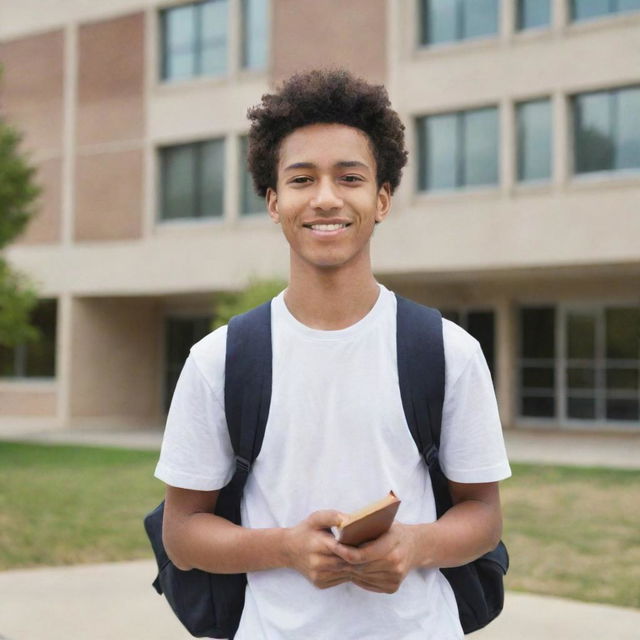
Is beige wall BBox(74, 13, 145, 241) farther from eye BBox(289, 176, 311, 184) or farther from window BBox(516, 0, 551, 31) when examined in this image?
eye BBox(289, 176, 311, 184)

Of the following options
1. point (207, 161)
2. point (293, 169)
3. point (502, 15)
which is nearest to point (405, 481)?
point (293, 169)

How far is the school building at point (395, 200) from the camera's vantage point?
19359 mm

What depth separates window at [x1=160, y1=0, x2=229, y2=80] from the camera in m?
23.8

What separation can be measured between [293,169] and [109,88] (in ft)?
80.4

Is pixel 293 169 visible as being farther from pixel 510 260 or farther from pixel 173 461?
pixel 510 260

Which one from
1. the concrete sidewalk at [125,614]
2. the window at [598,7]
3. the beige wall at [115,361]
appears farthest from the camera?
the beige wall at [115,361]

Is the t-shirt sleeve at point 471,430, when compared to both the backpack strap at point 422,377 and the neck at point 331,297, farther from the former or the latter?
the neck at point 331,297

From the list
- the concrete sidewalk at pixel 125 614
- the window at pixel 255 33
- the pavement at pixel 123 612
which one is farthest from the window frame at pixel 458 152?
the concrete sidewalk at pixel 125 614

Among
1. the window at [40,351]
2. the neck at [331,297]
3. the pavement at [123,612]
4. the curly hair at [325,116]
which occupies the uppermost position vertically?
the curly hair at [325,116]

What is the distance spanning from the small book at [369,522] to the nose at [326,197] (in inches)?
24.0

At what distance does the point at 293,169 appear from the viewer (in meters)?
2.13

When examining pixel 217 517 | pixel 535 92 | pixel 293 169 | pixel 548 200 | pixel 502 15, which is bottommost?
pixel 217 517

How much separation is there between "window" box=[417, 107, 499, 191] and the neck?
61.0ft

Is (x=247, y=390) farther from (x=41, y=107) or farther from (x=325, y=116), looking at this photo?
(x=41, y=107)
